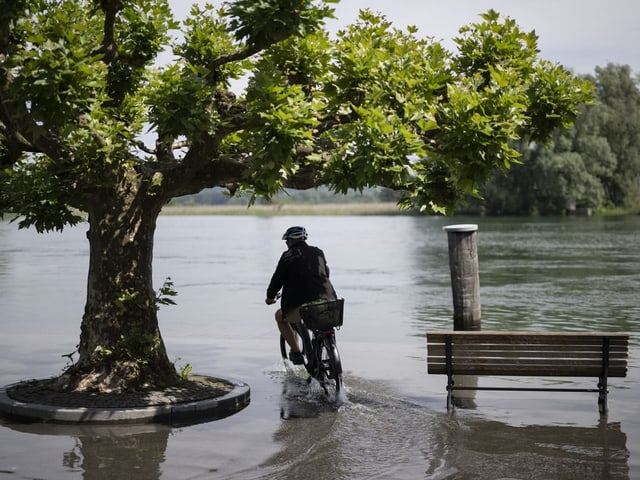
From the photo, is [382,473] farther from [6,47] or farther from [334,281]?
[334,281]

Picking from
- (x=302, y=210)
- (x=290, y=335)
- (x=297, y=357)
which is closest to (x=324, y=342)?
(x=297, y=357)

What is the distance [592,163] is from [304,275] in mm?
71045

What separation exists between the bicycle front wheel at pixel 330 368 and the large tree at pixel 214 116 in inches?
67.1

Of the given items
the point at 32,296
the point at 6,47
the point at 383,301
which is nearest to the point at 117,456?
the point at 6,47

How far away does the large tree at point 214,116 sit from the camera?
8656 millimetres

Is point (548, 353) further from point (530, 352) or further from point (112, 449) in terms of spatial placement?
point (112, 449)

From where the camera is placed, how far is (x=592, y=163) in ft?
257

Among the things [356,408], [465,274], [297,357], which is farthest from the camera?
[465,274]

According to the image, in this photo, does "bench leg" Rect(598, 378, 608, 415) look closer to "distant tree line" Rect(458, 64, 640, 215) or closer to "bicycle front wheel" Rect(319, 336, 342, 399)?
"bicycle front wheel" Rect(319, 336, 342, 399)

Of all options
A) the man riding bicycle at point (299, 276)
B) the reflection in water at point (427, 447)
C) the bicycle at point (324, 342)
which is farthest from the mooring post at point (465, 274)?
the reflection in water at point (427, 447)

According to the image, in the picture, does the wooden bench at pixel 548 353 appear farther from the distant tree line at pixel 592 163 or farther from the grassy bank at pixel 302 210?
the grassy bank at pixel 302 210

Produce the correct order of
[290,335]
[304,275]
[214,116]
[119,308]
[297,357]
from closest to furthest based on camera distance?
[214,116]
[119,308]
[304,275]
[297,357]
[290,335]

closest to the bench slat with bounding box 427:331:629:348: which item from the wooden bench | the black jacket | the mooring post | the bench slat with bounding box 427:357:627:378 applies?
the wooden bench

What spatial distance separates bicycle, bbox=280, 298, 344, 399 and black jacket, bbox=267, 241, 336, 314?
203mm
